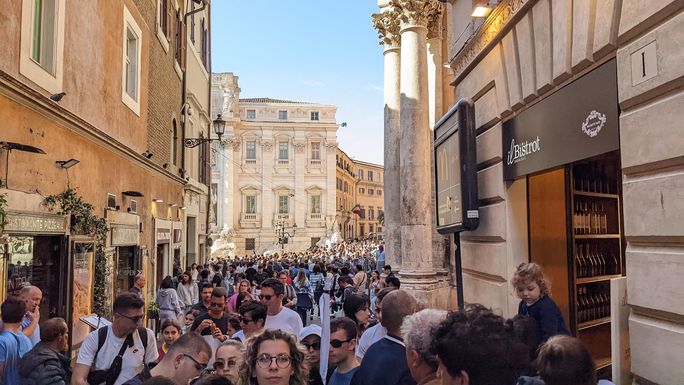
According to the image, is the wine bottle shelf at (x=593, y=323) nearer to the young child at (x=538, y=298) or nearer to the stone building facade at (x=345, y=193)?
the young child at (x=538, y=298)

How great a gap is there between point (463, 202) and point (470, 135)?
78 centimetres

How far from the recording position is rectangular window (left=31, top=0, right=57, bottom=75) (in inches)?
309

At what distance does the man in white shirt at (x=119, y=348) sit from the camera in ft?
14.8

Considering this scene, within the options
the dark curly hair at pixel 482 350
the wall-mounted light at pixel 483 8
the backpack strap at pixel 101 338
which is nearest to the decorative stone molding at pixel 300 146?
the wall-mounted light at pixel 483 8

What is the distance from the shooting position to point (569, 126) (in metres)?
5.11

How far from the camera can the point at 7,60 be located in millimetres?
6684

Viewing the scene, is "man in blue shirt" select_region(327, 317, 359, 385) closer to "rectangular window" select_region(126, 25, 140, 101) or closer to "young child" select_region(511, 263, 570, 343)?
"young child" select_region(511, 263, 570, 343)

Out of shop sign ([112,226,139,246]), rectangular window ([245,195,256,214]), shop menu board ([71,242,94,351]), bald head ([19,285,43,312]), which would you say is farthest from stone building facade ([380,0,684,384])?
rectangular window ([245,195,256,214])

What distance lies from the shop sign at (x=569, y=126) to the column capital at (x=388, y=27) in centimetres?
871

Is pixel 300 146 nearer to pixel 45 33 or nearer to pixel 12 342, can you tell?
pixel 45 33

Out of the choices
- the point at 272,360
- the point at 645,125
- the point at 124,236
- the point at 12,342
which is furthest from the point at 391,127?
the point at 272,360

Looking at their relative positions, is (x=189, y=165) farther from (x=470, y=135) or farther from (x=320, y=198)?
(x=320, y=198)

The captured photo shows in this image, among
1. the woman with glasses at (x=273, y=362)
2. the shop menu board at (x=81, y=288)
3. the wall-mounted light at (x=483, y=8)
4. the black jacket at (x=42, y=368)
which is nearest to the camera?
the woman with glasses at (x=273, y=362)

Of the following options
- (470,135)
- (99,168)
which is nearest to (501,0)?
(470,135)
